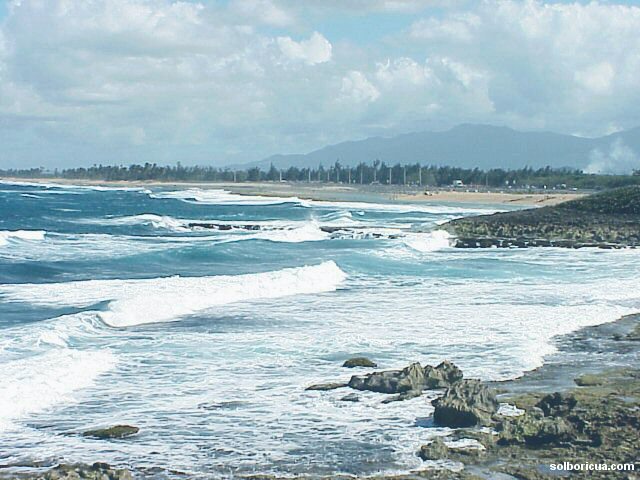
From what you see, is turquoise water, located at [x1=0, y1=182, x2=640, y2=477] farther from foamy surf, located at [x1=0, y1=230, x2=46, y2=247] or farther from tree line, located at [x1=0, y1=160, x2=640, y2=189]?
tree line, located at [x1=0, y1=160, x2=640, y2=189]

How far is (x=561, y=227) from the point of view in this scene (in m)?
47.7

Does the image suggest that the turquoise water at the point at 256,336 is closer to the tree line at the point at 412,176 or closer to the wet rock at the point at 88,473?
the wet rock at the point at 88,473

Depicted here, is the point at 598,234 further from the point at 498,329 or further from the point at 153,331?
the point at 153,331

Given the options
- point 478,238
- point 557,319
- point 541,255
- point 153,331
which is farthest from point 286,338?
point 478,238

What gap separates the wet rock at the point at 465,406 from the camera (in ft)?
39.6

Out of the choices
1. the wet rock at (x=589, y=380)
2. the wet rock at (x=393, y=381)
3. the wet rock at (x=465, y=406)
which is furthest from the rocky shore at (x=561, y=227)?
the wet rock at (x=465, y=406)

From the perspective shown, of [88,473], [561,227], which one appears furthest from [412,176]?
[88,473]

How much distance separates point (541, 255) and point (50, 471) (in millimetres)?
30588

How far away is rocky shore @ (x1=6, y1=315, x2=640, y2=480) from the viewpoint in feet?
33.7

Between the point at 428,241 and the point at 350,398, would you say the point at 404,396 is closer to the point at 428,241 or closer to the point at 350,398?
the point at 350,398

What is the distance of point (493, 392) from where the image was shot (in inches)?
504

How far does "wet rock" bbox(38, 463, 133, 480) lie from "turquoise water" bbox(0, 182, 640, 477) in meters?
0.56

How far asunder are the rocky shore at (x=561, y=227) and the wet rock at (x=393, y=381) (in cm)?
2917

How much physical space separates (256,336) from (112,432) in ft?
23.9
